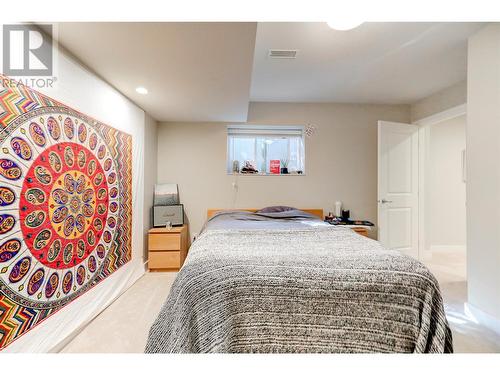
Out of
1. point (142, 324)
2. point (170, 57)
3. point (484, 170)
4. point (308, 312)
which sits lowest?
point (142, 324)

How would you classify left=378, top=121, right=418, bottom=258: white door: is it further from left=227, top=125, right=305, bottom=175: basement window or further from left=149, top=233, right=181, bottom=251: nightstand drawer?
left=149, top=233, right=181, bottom=251: nightstand drawer

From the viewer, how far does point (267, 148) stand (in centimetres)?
358

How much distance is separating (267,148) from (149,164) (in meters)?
1.68

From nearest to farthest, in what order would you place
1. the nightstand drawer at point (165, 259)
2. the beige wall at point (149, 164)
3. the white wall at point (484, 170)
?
1. the white wall at point (484, 170)
2. the nightstand drawer at point (165, 259)
3. the beige wall at point (149, 164)

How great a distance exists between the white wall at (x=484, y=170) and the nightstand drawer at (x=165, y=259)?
9.46 ft

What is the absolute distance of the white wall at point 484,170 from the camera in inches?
68.5

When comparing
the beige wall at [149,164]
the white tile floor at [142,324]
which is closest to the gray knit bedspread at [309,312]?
the white tile floor at [142,324]

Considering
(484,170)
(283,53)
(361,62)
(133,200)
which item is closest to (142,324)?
(133,200)

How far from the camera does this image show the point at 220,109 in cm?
279

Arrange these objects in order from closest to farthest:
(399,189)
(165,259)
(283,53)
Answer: (283,53) → (165,259) → (399,189)

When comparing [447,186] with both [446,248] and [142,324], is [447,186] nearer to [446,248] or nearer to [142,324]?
[446,248]

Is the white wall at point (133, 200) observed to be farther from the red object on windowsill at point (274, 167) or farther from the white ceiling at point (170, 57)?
the red object on windowsill at point (274, 167)

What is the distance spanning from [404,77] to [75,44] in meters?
3.12
